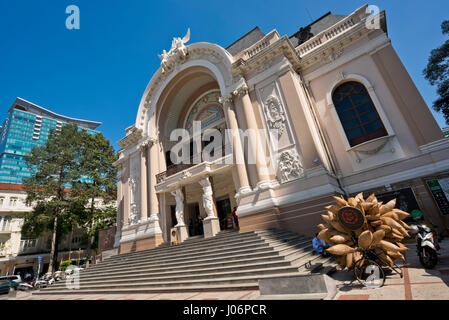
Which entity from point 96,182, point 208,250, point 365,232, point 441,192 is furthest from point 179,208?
point 96,182

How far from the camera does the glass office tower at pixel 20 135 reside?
68.0 m

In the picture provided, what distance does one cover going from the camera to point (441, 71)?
12.6 metres

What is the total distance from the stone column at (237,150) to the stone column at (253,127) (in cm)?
60

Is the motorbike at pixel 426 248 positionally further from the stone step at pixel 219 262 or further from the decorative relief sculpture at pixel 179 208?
the decorative relief sculpture at pixel 179 208

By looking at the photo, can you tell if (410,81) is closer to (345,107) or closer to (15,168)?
(345,107)

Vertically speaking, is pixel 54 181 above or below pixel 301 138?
above

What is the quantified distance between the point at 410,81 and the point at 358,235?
8.65 meters

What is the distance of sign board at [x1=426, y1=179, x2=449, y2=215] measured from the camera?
7.94 metres

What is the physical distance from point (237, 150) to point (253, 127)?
1513 millimetres

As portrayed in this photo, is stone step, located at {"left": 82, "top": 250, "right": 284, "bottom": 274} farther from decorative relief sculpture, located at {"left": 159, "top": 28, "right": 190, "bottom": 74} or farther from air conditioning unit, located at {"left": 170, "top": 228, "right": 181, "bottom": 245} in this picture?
decorative relief sculpture, located at {"left": 159, "top": 28, "right": 190, "bottom": 74}

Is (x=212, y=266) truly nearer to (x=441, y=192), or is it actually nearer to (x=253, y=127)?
(x=253, y=127)

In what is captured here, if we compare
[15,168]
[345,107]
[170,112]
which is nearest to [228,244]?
[345,107]

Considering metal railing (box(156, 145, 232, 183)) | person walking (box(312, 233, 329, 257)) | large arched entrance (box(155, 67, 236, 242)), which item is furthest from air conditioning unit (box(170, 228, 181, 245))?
person walking (box(312, 233, 329, 257))
